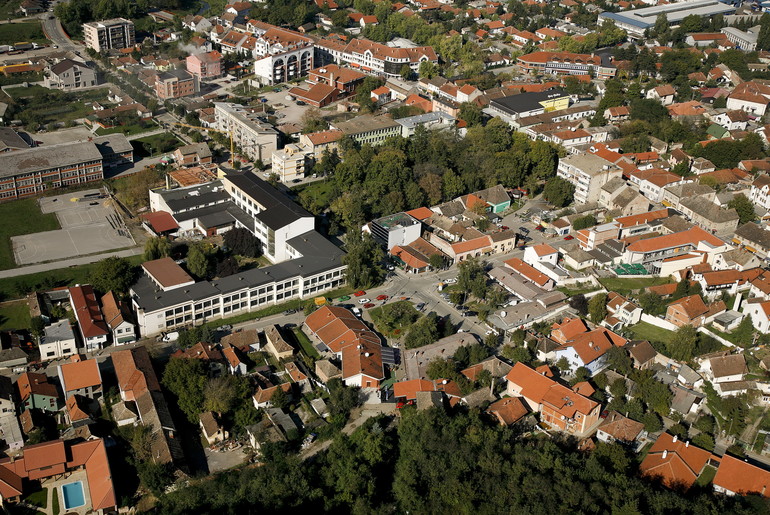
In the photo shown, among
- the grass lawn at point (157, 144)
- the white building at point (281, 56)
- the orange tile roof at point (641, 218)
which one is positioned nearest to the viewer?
the orange tile roof at point (641, 218)

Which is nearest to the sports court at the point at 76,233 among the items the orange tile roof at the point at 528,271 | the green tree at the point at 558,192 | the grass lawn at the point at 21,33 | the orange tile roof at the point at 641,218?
the orange tile roof at the point at 528,271

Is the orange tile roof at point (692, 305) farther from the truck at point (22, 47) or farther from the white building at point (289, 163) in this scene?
the truck at point (22, 47)

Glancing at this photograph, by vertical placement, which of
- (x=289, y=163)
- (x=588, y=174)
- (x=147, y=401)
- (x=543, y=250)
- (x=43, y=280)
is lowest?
(x=43, y=280)

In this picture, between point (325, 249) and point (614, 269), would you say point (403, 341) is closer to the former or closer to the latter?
point (325, 249)

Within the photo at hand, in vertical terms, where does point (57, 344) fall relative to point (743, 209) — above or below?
below

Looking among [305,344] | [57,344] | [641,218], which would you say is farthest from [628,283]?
[57,344]

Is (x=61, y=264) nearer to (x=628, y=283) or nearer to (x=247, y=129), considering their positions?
(x=247, y=129)

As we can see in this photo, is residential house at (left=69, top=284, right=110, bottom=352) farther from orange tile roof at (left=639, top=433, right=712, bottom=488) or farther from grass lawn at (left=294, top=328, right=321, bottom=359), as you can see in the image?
orange tile roof at (left=639, top=433, right=712, bottom=488)

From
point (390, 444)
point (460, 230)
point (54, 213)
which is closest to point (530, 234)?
point (460, 230)

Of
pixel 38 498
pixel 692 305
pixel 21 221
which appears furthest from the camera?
pixel 21 221
